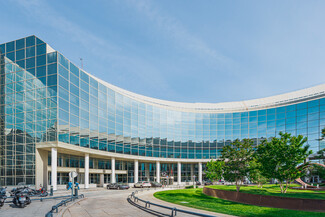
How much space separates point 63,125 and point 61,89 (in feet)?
18.3

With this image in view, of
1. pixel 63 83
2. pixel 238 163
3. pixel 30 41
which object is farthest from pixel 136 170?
pixel 30 41

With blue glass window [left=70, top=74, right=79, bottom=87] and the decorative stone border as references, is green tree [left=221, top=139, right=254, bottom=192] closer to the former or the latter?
the decorative stone border

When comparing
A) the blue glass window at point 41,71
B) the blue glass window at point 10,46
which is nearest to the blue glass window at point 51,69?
the blue glass window at point 41,71

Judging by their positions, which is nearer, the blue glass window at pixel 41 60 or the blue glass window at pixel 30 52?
the blue glass window at pixel 41 60

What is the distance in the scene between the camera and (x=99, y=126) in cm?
4981

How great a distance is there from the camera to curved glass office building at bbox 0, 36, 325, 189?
39812 mm

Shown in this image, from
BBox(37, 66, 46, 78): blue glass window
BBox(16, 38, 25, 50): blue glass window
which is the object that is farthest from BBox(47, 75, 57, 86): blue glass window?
BBox(16, 38, 25, 50): blue glass window

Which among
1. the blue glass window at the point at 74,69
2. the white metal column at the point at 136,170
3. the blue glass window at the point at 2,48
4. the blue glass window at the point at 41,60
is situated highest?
the blue glass window at the point at 2,48

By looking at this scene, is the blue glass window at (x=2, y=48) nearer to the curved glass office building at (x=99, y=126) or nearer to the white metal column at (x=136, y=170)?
the curved glass office building at (x=99, y=126)

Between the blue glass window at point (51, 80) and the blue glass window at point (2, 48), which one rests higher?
the blue glass window at point (2, 48)

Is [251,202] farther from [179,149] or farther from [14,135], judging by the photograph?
[179,149]

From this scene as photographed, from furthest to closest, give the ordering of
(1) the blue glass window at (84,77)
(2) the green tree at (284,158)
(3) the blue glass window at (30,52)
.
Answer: (1) the blue glass window at (84,77)
(3) the blue glass window at (30,52)
(2) the green tree at (284,158)

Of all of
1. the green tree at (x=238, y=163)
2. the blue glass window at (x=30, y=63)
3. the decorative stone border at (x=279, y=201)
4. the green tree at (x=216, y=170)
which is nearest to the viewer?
the decorative stone border at (x=279, y=201)

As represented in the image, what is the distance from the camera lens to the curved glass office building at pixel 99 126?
39812 mm
